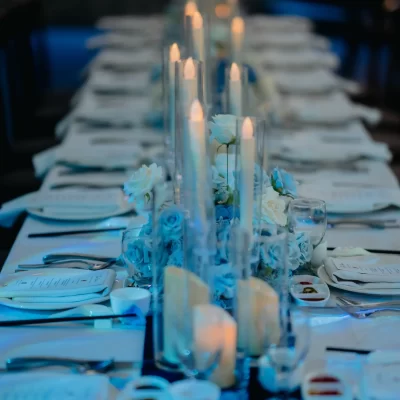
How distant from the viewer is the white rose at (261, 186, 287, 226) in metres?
1.39

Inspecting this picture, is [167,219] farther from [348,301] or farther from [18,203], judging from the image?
[18,203]

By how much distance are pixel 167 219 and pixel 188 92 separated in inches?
13.1

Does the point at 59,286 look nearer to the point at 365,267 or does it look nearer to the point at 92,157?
the point at 365,267

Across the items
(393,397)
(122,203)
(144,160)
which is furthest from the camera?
(144,160)

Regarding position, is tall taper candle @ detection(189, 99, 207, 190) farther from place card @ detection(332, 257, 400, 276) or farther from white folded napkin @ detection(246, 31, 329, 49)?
white folded napkin @ detection(246, 31, 329, 49)

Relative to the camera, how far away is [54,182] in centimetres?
237

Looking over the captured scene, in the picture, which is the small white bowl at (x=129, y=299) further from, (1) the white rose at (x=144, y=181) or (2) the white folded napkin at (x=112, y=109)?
(2) the white folded napkin at (x=112, y=109)

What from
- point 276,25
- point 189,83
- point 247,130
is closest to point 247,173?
point 247,130

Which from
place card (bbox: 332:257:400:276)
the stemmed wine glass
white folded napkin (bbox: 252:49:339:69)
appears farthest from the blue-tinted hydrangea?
white folded napkin (bbox: 252:49:339:69)

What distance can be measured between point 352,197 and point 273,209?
76cm

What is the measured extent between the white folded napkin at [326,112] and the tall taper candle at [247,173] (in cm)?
190

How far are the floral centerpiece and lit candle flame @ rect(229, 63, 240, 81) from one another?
225 millimetres

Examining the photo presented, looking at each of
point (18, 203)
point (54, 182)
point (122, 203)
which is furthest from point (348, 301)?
point (54, 182)

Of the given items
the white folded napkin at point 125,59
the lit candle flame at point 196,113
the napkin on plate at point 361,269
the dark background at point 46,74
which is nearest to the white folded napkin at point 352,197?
the napkin on plate at point 361,269
